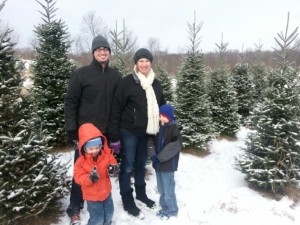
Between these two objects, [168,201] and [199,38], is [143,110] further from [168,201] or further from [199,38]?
[199,38]

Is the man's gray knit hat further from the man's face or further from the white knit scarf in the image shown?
the white knit scarf

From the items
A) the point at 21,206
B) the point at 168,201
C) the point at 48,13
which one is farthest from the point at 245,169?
the point at 48,13

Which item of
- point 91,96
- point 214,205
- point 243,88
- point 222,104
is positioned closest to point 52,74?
point 91,96

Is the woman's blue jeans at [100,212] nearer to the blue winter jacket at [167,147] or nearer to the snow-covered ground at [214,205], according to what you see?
the snow-covered ground at [214,205]

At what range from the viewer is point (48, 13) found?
7.42m

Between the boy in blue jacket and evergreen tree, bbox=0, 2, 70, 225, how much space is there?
1.53m

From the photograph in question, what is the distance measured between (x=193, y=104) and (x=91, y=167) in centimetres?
589

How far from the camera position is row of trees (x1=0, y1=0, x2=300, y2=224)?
3.71 meters

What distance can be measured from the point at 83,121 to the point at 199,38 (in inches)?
283

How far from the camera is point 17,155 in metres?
3.68

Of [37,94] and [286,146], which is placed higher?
[37,94]

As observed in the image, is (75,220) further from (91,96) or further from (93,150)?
(91,96)

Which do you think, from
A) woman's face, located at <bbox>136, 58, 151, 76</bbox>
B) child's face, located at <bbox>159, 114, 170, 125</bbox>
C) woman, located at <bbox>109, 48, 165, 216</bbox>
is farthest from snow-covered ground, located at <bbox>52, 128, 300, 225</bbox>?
woman's face, located at <bbox>136, 58, 151, 76</bbox>

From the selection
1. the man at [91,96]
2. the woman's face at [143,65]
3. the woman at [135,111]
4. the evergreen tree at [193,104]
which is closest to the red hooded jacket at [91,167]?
the man at [91,96]
